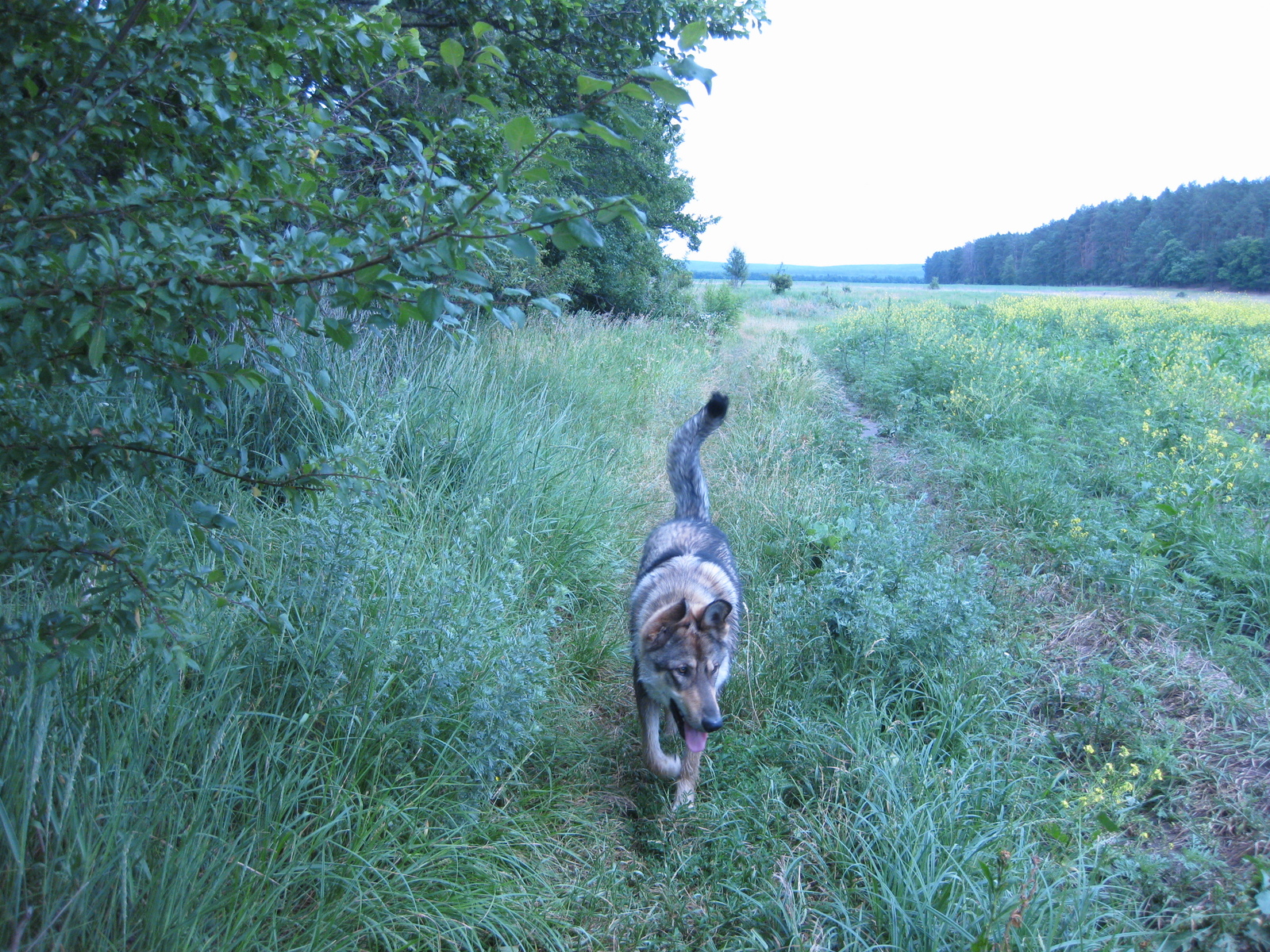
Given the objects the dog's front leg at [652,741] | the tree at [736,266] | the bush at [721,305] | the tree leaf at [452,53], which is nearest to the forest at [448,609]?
the tree leaf at [452,53]

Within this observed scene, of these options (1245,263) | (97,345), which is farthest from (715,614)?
(1245,263)

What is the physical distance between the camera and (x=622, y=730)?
12.1ft

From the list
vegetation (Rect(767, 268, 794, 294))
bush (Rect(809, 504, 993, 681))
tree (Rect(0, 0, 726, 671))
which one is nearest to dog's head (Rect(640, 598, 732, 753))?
bush (Rect(809, 504, 993, 681))

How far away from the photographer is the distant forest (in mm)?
31422

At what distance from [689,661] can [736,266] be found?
46.6 meters

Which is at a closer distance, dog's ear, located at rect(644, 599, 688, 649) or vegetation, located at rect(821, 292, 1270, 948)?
vegetation, located at rect(821, 292, 1270, 948)

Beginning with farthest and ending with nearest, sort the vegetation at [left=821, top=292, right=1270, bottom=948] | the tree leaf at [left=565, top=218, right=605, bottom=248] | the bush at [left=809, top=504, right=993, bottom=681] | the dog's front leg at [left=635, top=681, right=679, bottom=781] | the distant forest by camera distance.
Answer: the distant forest, the bush at [left=809, top=504, right=993, bottom=681], the dog's front leg at [left=635, top=681, right=679, bottom=781], the vegetation at [left=821, top=292, right=1270, bottom=948], the tree leaf at [left=565, top=218, right=605, bottom=248]

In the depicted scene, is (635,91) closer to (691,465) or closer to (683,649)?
(683,649)

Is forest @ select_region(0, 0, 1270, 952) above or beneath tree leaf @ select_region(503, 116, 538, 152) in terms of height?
beneath

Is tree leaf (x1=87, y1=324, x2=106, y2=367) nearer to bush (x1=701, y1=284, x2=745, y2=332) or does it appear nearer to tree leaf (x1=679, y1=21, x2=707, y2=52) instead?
tree leaf (x1=679, y1=21, x2=707, y2=52)

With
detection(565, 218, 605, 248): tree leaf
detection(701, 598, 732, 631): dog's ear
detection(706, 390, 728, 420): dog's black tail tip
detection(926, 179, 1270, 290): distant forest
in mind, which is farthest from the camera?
detection(926, 179, 1270, 290): distant forest

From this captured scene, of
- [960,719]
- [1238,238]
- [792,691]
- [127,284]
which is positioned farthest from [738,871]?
[1238,238]

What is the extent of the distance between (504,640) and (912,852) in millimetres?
1723

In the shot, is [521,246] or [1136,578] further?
[1136,578]
